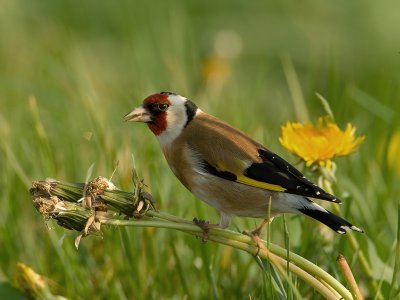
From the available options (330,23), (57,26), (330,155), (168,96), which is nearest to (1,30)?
(57,26)

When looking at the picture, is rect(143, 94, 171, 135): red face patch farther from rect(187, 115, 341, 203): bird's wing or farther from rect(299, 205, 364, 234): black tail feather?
rect(299, 205, 364, 234): black tail feather

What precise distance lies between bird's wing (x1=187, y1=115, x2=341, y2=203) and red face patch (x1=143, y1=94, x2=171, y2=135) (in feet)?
0.32

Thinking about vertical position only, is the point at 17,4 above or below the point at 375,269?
above

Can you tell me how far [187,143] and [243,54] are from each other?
9.90ft

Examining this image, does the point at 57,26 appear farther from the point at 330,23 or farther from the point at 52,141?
the point at 52,141

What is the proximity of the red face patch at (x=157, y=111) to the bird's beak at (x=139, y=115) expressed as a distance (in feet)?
0.05

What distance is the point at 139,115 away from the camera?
7.34 feet

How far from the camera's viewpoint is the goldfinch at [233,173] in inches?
77.8

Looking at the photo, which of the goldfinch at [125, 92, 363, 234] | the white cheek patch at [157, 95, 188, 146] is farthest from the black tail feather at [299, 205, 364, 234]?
the white cheek patch at [157, 95, 188, 146]

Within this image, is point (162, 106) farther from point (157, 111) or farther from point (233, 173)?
point (233, 173)

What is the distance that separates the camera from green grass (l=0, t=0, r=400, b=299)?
229 cm

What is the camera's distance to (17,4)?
222 inches

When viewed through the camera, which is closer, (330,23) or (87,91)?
(87,91)

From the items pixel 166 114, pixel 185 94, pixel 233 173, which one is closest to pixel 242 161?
pixel 233 173
